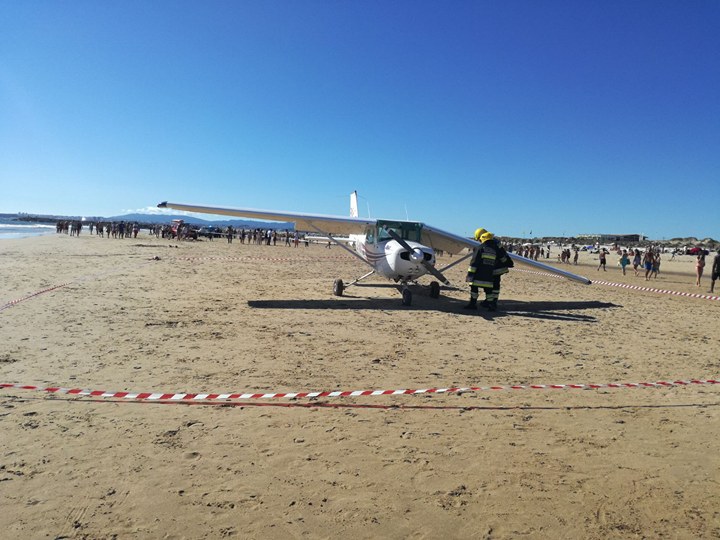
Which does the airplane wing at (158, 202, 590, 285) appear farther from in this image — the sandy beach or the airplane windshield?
the sandy beach

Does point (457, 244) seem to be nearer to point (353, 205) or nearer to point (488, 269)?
point (488, 269)

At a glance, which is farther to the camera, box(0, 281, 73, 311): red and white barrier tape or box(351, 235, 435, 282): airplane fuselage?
box(351, 235, 435, 282): airplane fuselage

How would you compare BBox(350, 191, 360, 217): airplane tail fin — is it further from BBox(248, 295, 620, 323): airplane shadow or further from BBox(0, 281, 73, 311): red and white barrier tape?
BBox(0, 281, 73, 311): red and white barrier tape

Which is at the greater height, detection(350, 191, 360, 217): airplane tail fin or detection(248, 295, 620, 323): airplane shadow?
detection(350, 191, 360, 217): airplane tail fin

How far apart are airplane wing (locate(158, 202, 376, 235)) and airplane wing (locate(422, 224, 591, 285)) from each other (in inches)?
86.7

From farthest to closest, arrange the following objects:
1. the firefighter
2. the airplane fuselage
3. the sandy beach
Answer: the airplane fuselage, the firefighter, the sandy beach

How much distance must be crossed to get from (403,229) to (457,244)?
112 inches

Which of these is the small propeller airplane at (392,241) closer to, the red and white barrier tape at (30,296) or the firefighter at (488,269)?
the firefighter at (488,269)

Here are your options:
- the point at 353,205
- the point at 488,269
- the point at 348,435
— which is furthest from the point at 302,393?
the point at 353,205

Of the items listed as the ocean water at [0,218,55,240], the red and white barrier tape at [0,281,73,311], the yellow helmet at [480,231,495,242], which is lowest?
the red and white barrier tape at [0,281,73,311]

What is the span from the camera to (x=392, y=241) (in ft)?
44.4

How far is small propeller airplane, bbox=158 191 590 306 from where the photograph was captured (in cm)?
1280

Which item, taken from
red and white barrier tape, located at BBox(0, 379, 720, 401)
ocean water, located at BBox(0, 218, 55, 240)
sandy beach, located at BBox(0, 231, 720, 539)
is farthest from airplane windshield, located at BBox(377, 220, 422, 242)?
ocean water, located at BBox(0, 218, 55, 240)

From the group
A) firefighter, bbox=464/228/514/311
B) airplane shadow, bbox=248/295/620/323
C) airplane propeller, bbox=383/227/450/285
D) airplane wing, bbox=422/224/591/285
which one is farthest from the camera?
airplane wing, bbox=422/224/591/285
